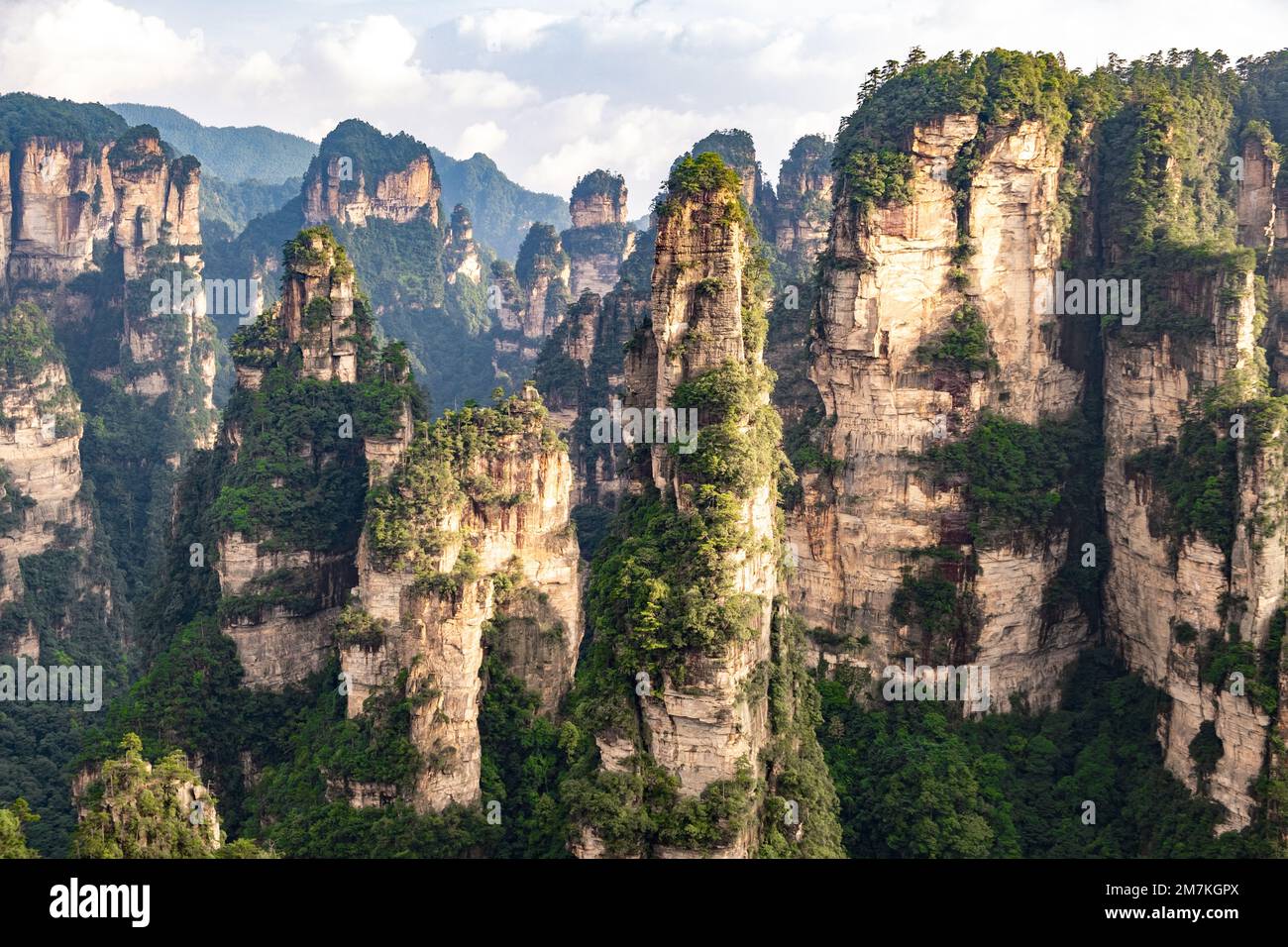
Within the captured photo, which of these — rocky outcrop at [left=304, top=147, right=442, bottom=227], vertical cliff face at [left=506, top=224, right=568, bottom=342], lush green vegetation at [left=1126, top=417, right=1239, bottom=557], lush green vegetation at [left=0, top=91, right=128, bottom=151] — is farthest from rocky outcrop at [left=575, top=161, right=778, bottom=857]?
rocky outcrop at [left=304, top=147, right=442, bottom=227]

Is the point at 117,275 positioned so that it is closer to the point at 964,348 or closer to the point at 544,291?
the point at 544,291

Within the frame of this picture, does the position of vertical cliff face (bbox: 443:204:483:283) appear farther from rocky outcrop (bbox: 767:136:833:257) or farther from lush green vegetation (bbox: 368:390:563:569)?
lush green vegetation (bbox: 368:390:563:569)

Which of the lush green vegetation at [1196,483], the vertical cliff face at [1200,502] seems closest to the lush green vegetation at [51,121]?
the vertical cliff face at [1200,502]

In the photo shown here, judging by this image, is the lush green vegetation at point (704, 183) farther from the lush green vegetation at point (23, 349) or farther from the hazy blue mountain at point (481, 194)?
the hazy blue mountain at point (481, 194)

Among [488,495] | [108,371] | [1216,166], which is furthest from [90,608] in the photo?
[1216,166]

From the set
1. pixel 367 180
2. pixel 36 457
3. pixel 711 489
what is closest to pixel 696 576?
pixel 711 489

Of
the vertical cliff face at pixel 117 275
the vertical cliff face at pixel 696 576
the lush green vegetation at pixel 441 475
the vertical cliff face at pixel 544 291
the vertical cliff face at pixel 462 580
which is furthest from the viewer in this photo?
the vertical cliff face at pixel 544 291
